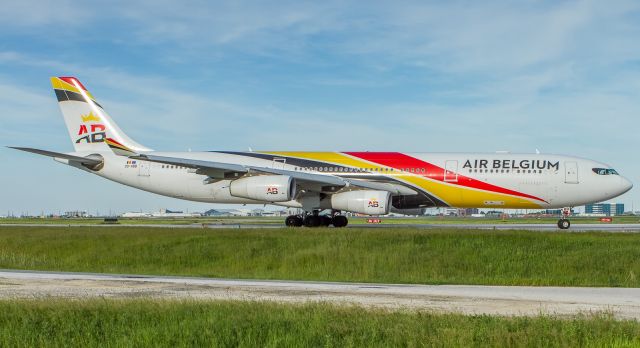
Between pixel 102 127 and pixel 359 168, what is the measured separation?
53.3ft

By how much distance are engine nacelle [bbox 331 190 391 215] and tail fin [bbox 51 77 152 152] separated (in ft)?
47.4

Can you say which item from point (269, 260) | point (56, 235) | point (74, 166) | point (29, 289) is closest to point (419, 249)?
point (269, 260)

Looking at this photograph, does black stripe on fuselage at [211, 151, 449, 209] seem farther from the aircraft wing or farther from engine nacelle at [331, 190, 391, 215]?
engine nacelle at [331, 190, 391, 215]

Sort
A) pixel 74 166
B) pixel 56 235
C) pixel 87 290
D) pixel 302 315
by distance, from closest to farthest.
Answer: pixel 302 315, pixel 87 290, pixel 56 235, pixel 74 166

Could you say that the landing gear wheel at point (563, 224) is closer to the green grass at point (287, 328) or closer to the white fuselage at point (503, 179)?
the white fuselage at point (503, 179)

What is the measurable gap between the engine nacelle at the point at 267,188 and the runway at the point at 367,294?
17949 mm

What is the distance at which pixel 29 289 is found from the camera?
15.3m

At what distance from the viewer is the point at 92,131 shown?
43.7 meters

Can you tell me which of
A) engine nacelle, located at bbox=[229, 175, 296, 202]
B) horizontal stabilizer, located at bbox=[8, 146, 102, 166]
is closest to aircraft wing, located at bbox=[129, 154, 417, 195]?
engine nacelle, located at bbox=[229, 175, 296, 202]

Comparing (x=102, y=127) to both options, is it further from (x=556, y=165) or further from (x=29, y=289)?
(x=29, y=289)

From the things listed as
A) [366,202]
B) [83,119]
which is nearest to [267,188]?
[366,202]

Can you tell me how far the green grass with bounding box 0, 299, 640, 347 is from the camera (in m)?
9.54

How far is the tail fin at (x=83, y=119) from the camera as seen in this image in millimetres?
43719

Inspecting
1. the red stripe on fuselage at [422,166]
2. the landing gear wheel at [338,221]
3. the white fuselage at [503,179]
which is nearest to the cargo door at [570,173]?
the white fuselage at [503,179]
